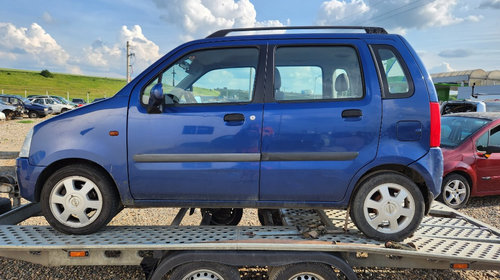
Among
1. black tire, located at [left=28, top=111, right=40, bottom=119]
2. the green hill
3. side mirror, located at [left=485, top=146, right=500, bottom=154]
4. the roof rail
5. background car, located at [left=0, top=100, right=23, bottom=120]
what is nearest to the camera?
the roof rail

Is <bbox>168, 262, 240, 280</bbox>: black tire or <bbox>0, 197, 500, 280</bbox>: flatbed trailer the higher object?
<bbox>0, 197, 500, 280</bbox>: flatbed trailer

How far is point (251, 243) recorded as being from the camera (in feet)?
8.37

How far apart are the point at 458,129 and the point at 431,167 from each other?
3646 millimetres

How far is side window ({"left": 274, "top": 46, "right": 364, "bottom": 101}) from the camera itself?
2.82 metres

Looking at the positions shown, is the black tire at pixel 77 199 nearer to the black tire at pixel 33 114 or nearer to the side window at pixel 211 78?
the side window at pixel 211 78

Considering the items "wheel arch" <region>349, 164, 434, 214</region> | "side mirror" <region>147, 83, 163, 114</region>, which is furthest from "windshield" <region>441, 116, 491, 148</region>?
"side mirror" <region>147, 83, 163, 114</region>

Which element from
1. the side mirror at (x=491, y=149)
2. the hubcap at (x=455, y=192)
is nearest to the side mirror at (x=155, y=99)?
the hubcap at (x=455, y=192)

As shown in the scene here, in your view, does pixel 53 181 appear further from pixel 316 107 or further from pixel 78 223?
pixel 316 107

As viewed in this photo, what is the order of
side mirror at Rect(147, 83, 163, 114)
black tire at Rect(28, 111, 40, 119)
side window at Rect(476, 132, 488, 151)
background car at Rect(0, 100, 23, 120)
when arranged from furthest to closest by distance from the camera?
black tire at Rect(28, 111, 40, 119) → background car at Rect(0, 100, 23, 120) → side window at Rect(476, 132, 488, 151) → side mirror at Rect(147, 83, 163, 114)

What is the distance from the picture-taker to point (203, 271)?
2592mm

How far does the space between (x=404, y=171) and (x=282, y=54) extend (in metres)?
1.53

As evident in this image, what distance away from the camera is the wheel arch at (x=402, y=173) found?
282 cm

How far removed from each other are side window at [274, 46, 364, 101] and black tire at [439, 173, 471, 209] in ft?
11.6

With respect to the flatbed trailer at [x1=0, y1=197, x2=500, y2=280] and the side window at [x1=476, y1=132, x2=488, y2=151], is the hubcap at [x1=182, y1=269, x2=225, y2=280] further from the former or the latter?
the side window at [x1=476, y1=132, x2=488, y2=151]
